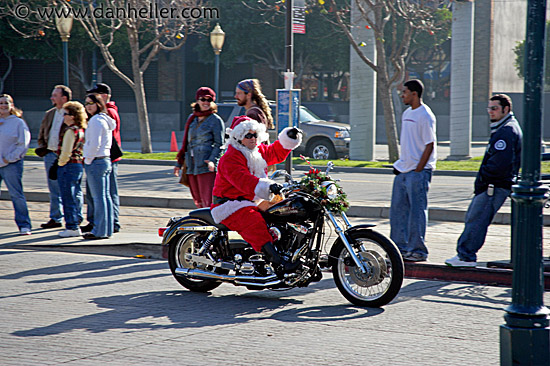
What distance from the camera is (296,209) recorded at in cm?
695

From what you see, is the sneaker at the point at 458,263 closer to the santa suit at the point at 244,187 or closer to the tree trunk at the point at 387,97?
the santa suit at the point at 244,187

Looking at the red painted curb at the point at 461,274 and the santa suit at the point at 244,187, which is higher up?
the santa suit at the point at 244,187

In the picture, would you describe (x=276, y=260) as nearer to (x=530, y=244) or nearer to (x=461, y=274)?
(x=461, y=274)

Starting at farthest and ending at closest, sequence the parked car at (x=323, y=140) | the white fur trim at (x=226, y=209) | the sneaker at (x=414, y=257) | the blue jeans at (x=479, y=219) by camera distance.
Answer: the parked car at (x=323, y=140)
the sneaker at (x=414, y=257)
the blue jeans at (x=479, y=219)
the white fur trim at (x=226, y=209)

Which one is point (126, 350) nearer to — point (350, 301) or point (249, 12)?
point (350, 301)

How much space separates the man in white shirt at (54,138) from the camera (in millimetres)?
10930

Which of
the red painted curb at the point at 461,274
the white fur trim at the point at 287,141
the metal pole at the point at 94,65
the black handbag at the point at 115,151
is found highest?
the metal pole at the point at 94,65

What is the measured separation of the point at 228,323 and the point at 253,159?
162 cm

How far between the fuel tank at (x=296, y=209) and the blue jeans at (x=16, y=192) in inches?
198

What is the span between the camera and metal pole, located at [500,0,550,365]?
4492 millimetres

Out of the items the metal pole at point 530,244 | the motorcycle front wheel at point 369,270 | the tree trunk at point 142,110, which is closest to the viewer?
the metal pole at point 530,244

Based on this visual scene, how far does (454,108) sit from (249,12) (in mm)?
18769

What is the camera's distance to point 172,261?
765cm

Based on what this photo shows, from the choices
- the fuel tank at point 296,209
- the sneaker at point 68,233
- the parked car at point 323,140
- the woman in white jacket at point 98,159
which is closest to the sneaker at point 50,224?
the sneaker at point 68,233
